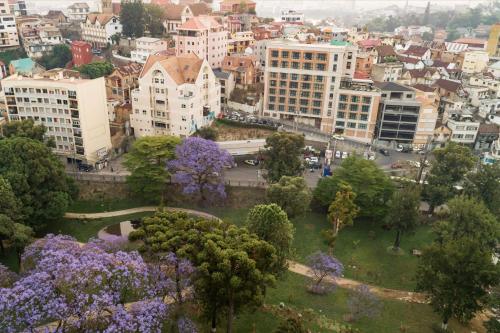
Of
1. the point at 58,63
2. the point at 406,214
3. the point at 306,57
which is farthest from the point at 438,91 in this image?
the point at 58,63

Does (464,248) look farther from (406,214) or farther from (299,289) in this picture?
(299,289)

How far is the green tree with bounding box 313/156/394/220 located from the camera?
167 ft

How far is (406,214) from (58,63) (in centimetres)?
9295

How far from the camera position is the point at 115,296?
25906 mm

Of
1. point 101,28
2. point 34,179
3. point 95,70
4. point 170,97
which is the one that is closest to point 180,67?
point 170,97

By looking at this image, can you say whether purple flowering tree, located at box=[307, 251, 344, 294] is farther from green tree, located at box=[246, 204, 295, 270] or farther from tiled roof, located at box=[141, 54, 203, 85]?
tiled roof, located at box=[141, 54, 203, 85]

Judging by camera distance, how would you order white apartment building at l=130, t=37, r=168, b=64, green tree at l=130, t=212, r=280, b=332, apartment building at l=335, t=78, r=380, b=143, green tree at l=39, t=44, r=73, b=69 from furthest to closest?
A: 1. green tree at l=39, t=44, r=73, b=69
2. white apartment building at l=130, t=37, r=168, b=64
3. apartment building at l=335, t=78, r=380, b=143
4. green tree at l=130, t=212, r=280, b=332

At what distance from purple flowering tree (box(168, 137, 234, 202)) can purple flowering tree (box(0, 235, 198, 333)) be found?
23735 mm

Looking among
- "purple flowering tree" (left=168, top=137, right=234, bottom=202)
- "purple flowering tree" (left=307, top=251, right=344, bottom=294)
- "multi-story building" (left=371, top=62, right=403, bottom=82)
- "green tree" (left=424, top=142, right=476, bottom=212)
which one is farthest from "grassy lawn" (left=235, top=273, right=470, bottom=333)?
"multi-story building" (left=371, top=62, right=403, bottom=82)

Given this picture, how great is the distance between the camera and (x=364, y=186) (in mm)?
51125

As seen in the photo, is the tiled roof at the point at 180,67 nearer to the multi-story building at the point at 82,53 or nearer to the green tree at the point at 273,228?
the green tree at the point at 273,228

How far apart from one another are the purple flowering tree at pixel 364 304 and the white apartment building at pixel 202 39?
60943 mm

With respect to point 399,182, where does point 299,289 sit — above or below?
below

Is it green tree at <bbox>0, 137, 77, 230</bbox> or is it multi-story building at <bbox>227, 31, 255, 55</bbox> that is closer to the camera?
green tree at <bbox>0, 137, 77, 230</bbox>
